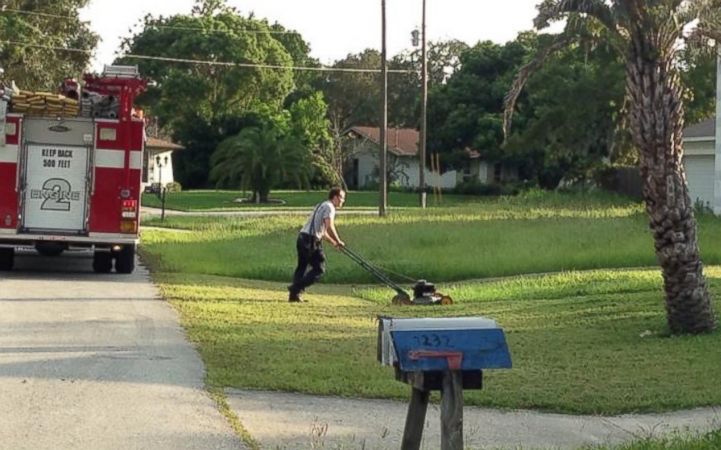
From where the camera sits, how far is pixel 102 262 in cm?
2155

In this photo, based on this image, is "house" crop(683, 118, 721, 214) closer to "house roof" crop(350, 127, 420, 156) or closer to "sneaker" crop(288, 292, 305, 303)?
"sneaker" crop(288, 292, 305, 303)

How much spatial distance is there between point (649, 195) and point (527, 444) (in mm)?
6187

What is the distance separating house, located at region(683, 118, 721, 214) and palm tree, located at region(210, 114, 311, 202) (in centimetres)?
2358

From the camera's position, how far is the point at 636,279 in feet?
66.8

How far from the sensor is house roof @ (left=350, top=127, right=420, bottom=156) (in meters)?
82.6

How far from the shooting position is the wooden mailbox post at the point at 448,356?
246 inches

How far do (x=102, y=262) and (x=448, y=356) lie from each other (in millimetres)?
16106

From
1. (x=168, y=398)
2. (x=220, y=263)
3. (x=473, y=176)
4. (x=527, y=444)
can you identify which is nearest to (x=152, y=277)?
(x=220, y=263)

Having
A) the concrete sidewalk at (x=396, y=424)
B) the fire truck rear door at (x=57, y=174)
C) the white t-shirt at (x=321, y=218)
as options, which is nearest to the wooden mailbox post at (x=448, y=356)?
the concrete sidewalk at (x=396, y=424)

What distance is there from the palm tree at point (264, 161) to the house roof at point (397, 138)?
21.5 metres

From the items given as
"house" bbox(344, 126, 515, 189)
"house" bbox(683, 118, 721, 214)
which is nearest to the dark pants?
"house" bbox(683, 118, 721, 214)

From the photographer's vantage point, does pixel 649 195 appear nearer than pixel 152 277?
Yes

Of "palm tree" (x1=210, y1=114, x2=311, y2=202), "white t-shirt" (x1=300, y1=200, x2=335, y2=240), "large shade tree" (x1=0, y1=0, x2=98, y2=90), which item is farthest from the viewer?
"palm tree" (x1=210, y1=114, x2=311, y2=202)

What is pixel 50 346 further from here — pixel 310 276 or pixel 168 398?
pixel 310 276
